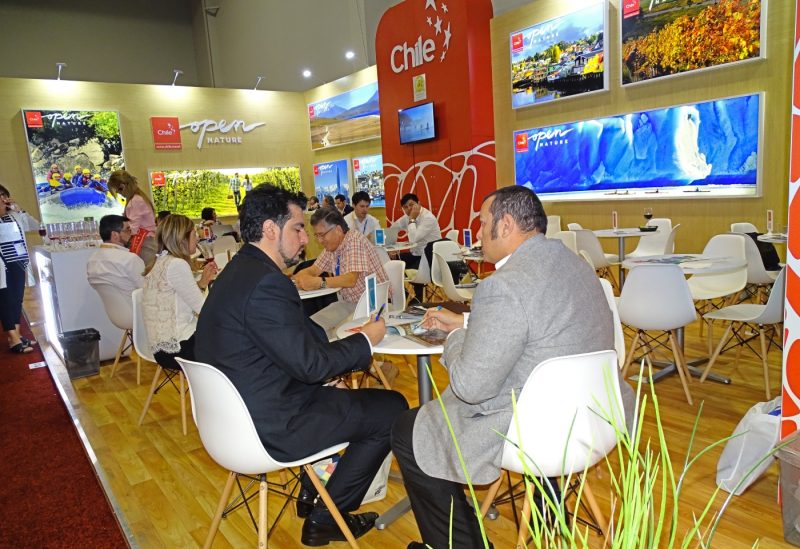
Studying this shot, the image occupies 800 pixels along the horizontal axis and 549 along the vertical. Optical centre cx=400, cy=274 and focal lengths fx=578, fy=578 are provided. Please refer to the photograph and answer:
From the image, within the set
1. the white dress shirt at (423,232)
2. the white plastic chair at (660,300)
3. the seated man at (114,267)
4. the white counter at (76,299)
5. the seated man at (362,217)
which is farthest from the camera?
the seated man at (362,217)

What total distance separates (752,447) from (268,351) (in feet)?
7.06

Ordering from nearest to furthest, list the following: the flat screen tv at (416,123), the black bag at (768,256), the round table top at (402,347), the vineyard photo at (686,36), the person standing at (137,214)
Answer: the round table top at (402,347) → the black bag at (768,256) → the person standing at (137,214) → the vineyard photo at (686,36) → the flat screen tv at (416,123)

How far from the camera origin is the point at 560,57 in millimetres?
7742

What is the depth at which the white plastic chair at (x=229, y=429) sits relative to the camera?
1909mm

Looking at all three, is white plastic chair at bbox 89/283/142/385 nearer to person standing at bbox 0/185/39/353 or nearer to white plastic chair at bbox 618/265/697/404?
person standing at bbox 0/185/39/353

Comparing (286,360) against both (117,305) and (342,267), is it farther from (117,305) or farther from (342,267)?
(117,305)

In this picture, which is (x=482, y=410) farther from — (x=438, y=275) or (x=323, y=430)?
(x=438, y=275)

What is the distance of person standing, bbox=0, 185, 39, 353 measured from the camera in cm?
572

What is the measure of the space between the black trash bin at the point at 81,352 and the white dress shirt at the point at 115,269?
667mm

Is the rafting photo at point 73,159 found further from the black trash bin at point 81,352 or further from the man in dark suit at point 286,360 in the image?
the man in dark suit at point 286,360

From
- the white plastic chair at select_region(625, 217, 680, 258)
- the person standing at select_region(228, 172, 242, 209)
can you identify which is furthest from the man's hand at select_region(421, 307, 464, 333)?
the person standing at select_region(228, 172, 242, 209)

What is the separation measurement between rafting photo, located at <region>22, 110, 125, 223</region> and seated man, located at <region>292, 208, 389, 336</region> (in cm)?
875

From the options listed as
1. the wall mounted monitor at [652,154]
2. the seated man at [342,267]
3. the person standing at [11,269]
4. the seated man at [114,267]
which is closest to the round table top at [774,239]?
the wall mounted monitor at [652,154]

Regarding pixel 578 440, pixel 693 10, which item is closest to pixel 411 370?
pixel 578 440
